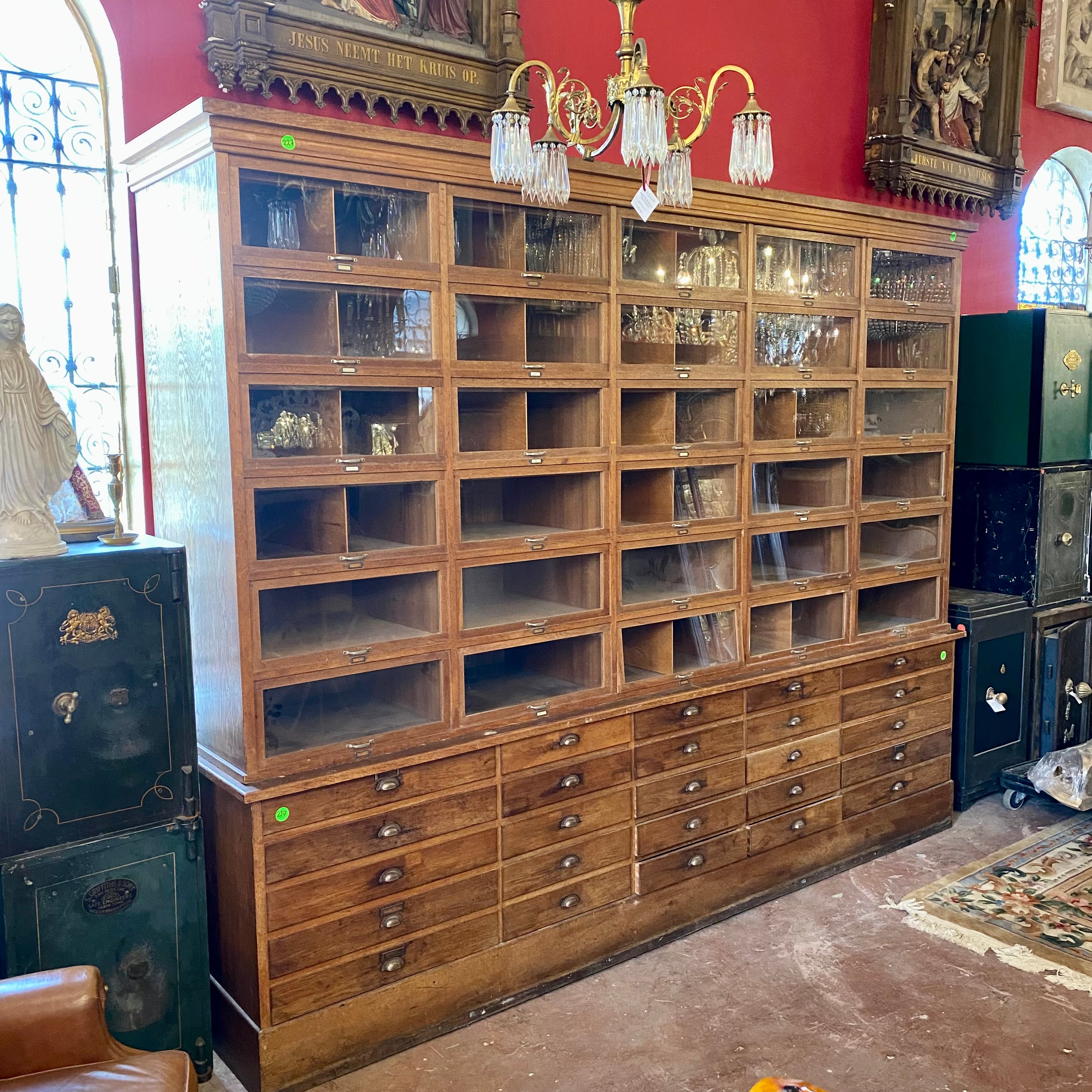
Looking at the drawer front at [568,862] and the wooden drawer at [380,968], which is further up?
the drawer front at [568,862]

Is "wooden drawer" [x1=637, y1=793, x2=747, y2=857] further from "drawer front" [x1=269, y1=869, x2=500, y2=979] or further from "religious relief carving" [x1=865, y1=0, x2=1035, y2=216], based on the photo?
"religious relief carving" [x1=865, y1=0, x2=1035, y2=216]

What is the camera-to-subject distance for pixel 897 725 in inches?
171

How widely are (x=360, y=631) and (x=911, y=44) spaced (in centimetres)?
409

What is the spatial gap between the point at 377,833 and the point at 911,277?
124 inches

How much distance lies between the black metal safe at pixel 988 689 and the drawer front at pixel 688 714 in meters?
1.47

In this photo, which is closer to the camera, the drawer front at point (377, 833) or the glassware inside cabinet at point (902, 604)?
the drawer front at point (377, 833)

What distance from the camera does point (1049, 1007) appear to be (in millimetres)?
3211

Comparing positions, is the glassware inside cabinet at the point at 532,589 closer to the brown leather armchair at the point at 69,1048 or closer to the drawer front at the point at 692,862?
the drawer front at the point at 692,862

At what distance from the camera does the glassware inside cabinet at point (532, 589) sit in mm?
3336

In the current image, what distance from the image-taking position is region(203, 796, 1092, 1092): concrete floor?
2.87 meters

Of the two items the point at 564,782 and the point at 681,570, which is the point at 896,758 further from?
the point at 564,782

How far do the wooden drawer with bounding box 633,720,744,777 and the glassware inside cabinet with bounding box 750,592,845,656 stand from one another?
33 cm

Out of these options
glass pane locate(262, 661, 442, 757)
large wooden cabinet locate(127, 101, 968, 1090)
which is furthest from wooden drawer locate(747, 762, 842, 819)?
glass pane locate(262, 661, 442, 757)

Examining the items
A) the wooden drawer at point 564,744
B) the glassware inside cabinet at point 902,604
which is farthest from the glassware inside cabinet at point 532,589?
the glassware inside cabinet at point 902,604
